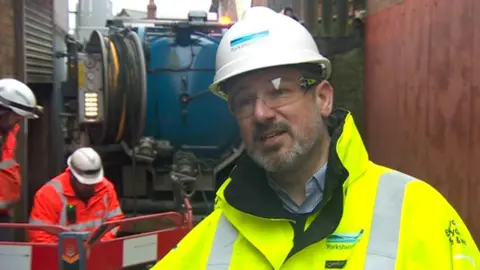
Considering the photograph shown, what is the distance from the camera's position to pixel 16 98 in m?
5.37

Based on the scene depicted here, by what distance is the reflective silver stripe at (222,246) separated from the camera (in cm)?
175

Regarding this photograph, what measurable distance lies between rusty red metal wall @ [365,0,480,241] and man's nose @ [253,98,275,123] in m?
4.00

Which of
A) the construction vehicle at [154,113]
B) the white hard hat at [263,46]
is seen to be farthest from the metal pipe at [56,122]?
the white hard hat at [263,46]

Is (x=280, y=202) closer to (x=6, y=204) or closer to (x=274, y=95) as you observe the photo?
(x=274, y=95)

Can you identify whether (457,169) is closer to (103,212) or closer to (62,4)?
(103,212)

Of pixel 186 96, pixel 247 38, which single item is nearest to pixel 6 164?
pixel 186 96

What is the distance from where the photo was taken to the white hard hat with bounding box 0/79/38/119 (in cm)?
530

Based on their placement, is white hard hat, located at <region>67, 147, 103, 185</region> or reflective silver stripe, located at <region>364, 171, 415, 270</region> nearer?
reflective silver stripe, located at <region>364, 171, 415, 270</region>

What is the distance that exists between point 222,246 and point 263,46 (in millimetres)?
527

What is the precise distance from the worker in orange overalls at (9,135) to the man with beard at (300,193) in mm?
3623

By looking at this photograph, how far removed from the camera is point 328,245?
164cm

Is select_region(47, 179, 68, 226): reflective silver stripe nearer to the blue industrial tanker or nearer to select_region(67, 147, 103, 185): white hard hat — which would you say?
select_region(67, 147, 103, 185): white hard hat

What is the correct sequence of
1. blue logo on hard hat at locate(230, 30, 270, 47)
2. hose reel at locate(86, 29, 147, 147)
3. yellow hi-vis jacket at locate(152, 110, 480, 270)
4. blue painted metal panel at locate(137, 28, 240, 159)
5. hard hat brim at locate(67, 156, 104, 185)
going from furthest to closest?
1. blue painted metal panel at locate(137, 28, 240, 159)
2. hose reel at locate(86, 29, 147, 147)
3. hard hat brim at locate(67, 156, 104, 185)
4. blue logo on hard hat at locate(230, 30, 270, 47)
5. yellow hi-vis jacket at locate(152, 110, 480, 270)

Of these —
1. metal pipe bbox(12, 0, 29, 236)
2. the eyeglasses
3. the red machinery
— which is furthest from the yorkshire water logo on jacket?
metal pipe bbox(12, 0, 29, 236)
